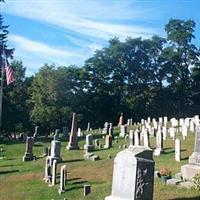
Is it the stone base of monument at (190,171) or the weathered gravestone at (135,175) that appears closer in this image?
the weathered gravestone at (135,175)

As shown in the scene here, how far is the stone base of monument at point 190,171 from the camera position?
63.6ft

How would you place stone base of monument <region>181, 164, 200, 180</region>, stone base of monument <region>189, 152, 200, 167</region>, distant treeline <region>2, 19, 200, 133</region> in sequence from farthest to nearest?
distant treeline <region>2, 19, 200, 133</region>, stone base of monument <region>189, 152, 200, 167</region>, stone base of monument <region>181, 164, 200, 180</region>

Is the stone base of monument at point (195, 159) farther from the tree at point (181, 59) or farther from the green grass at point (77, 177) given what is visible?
the tree at point (181, 59)

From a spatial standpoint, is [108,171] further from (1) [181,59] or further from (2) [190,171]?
(1) [181,59]

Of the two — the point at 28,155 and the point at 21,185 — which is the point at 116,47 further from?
the point at 21,185

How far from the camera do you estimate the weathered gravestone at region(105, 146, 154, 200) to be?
16094mm

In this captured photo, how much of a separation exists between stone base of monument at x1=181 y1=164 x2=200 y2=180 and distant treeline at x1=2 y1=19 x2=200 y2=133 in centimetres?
4264

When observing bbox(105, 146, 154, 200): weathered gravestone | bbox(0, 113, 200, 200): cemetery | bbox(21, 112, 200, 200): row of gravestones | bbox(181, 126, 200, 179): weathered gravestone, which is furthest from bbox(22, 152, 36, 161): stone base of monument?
bbox(105, 146, 154, 200): weathered gravestone

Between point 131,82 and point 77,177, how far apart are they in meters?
53.8

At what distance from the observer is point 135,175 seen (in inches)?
632

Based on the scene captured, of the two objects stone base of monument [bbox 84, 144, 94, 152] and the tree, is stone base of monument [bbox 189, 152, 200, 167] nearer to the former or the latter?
stone base of monument [bbox 84, 144, 94, 152]

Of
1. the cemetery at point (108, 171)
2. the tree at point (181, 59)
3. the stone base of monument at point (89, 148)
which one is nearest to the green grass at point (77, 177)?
the cemetery at point (108, 171)

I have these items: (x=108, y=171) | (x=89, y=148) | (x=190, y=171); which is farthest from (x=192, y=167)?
(x=89, y=148)

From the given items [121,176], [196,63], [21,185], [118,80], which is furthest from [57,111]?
[121,176]
